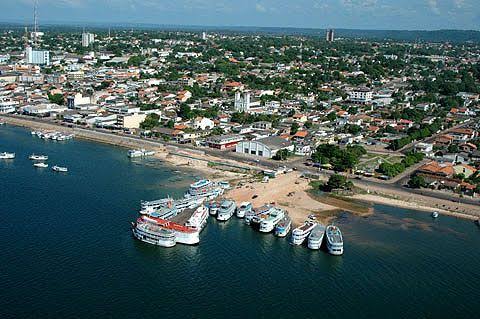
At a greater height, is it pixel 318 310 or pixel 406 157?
pixel 406 157

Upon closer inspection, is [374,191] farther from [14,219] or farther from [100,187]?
[14,219]

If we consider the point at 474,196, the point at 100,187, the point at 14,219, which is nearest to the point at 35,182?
the point at 100,187

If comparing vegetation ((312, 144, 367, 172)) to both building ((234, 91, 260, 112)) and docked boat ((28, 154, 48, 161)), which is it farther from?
docked boat ((28, 154, 48, 161))

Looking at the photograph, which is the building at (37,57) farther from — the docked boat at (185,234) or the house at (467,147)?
the docked boat at (185,234)

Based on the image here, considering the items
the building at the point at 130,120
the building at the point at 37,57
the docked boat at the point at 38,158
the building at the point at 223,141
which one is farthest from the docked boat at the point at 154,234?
the building at the point at 37,57

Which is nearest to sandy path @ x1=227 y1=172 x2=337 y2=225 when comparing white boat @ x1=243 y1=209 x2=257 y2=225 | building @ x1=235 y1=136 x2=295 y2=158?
white boat @ x1=243 y1=209 x2=257 y2=225

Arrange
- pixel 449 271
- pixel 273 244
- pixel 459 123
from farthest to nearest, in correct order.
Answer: pixel 459 123, pixel 273 244, pixel 449 271

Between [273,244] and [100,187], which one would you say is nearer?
[273,244]
